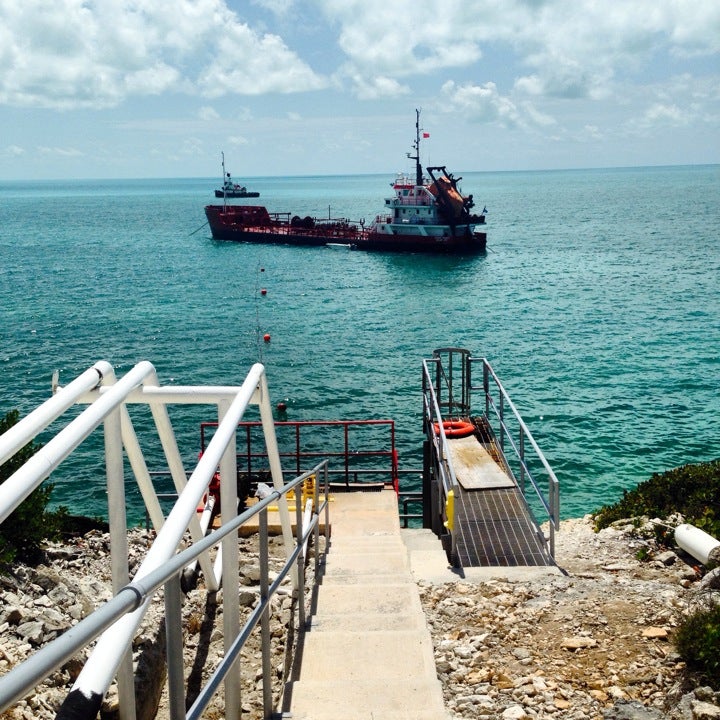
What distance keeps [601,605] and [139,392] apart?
13.1 feet

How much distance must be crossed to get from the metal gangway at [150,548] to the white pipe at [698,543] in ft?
12.4

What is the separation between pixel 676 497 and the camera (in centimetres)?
1182

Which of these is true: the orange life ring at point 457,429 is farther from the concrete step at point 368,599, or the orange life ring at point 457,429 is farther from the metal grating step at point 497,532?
the concrete step at point 368,599

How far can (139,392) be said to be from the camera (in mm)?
4859

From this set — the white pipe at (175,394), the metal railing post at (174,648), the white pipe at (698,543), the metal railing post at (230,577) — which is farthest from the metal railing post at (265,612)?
the white pipe at (698,543)

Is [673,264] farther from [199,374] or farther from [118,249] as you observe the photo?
[118,249]

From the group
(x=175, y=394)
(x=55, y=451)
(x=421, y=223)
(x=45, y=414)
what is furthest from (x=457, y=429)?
(x=421, y=223)

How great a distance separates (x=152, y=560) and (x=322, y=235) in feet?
248

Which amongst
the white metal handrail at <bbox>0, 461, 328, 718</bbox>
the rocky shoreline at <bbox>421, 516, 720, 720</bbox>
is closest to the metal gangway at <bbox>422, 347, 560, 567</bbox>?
the rocky shoreline at <bbox>421, 516, 720, 720</bbox>


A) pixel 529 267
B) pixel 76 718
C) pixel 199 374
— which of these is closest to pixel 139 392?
pixel 76 718

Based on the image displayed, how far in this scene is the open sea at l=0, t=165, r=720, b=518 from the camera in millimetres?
22703

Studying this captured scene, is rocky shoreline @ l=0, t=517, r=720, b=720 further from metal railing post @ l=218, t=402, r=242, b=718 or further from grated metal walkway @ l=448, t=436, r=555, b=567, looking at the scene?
grated metal walkway @ l=448, t=436, r=555, b=567

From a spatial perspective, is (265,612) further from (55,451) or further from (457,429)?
(457,429)

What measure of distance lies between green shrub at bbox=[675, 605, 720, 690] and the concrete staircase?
5.49ft
